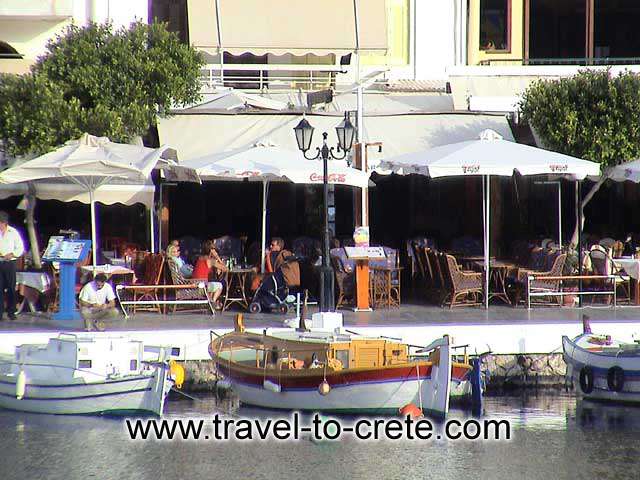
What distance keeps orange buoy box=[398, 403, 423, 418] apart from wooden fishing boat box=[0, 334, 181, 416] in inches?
118

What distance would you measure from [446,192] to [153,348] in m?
11.2

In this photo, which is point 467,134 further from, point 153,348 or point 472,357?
point 153,348

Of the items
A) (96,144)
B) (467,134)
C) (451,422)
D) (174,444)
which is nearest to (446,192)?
(467,134)

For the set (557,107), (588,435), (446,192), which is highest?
(557,107)

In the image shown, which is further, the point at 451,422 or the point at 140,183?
the point at 140,183

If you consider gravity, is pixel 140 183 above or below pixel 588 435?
above

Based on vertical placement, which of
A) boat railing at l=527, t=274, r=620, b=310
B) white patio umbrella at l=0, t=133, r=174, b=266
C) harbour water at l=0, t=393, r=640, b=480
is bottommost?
harbour water at l=0, t=393, r=640, b=480

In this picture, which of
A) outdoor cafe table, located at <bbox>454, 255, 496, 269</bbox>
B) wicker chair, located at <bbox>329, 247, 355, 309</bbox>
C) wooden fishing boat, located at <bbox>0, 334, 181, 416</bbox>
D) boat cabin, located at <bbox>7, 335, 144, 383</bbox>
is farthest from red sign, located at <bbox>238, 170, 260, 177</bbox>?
outdoor cafe table, located at <bbox>454, 255, 496, 269</bbox>

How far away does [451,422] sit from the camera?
16.7 meters

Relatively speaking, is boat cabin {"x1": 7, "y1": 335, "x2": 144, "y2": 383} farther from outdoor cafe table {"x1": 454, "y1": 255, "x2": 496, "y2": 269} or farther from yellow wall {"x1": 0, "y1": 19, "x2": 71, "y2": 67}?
yellow wall {"x1": 0, "y1": 19, "x2": 71, "y2": 67}

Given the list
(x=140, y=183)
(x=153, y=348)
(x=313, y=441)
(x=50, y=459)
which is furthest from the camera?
(x=140, y=183)

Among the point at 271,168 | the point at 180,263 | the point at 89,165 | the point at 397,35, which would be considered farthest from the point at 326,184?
the point at 397,35

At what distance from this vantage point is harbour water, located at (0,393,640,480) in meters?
14.2

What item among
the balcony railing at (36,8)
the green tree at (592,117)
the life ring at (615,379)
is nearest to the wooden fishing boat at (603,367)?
the life ring at (615,379)
